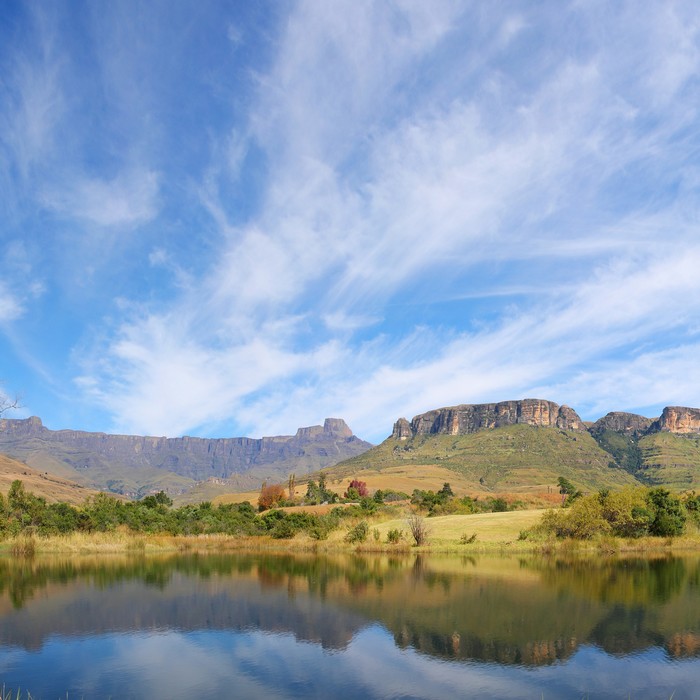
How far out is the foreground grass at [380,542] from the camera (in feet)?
194

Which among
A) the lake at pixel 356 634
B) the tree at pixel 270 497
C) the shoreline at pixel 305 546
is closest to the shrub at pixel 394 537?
the shoreline at pixel 305 546

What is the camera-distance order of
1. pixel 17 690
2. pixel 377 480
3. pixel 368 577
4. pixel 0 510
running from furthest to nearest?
pixel 377 480 < pixel 0 510 < pixel 368 577 < pixel 17 690

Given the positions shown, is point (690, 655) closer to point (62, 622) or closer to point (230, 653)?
point (230, 653)

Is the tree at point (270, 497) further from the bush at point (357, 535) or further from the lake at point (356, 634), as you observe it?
the lake at point (356, 634)

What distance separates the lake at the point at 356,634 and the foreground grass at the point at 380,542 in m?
13.1

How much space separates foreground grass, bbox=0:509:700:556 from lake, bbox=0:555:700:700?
1308 cm

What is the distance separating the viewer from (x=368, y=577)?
43938mm

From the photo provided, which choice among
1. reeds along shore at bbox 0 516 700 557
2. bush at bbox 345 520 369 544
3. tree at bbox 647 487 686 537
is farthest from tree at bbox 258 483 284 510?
tree at bbox 647 487 686 537

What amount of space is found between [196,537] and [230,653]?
159 feet

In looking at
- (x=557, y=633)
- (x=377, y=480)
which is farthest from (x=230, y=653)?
(x=377, y=480)

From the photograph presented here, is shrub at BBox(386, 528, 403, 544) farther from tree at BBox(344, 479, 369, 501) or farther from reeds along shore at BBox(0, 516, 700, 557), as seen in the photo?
tree at BBox(344, 479, 369, 501)

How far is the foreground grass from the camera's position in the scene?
5916 cm

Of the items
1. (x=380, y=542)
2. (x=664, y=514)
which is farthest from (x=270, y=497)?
(x=664, y=514)

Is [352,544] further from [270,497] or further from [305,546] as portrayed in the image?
[270,497]
